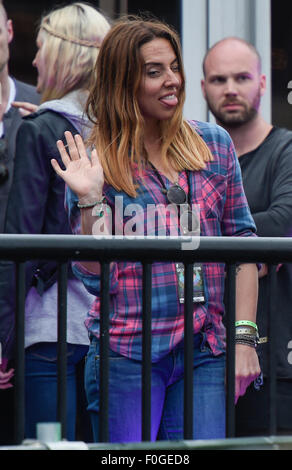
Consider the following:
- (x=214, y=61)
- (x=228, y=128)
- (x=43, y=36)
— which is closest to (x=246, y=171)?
(x=228, y=128)

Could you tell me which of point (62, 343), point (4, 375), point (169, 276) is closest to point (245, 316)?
point (169, 276)

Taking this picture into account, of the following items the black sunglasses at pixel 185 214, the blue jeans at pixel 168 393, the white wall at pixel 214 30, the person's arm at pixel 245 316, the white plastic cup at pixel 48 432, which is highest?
the white wall at pixel 214 30

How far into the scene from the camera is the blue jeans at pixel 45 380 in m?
4.38

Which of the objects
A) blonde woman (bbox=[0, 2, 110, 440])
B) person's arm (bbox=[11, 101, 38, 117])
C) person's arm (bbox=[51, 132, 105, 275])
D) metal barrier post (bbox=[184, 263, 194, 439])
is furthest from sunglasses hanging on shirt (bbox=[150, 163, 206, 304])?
person's arm (bbox=[11, 101, 38, 117])

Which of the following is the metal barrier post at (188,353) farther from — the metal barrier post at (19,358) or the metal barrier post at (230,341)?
the metal barrier post at (19,358)

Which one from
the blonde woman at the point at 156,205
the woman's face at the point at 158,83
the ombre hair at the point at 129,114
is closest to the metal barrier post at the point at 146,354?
the blonde woman at the point at 156,205

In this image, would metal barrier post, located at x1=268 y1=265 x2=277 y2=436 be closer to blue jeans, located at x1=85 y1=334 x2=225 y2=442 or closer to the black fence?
the black fence

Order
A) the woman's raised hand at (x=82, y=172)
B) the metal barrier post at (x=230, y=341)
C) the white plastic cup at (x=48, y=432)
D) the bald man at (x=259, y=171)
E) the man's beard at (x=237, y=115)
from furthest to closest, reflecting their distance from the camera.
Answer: the man's beard at (x=237, y=115) < the bald man at (x=259, y=171) < the woman's raised hand at (x=82, y=172) < the metal barrier post at (x=230, y=341) < the white plastic cup at (x=48, y=432)

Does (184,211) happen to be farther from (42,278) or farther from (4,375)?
(4,375)

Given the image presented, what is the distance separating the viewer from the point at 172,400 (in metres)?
3.82

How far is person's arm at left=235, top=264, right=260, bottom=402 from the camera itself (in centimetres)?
384

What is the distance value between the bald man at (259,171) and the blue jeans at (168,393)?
351 mm

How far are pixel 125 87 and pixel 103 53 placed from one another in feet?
0.49

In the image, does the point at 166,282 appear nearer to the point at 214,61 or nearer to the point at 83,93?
the point at 83,93
